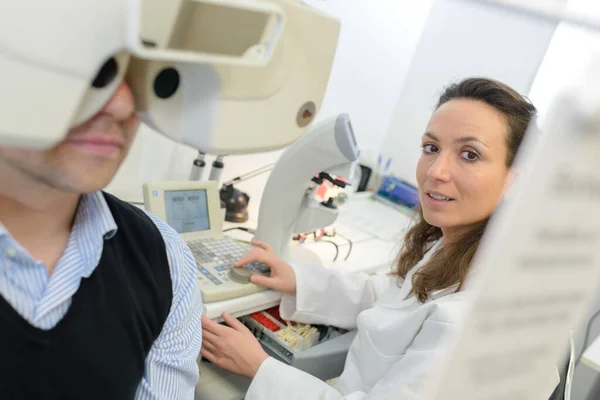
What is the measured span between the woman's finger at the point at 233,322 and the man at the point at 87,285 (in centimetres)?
34

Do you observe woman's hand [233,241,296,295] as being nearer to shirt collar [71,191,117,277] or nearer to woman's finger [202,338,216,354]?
woman's finger [202,338,216,354]

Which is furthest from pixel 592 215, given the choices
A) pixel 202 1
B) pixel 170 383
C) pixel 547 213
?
pixel 170 383

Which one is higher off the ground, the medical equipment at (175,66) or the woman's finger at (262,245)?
the medical equipment at (175,66)

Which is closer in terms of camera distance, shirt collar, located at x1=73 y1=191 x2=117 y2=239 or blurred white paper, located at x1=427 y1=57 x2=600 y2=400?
blurred white paper, located at x1=427 y1=57 x2=600 y2=400

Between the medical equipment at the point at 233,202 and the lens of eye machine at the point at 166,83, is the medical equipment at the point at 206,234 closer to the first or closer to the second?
the medical equipment at the point at 233,202

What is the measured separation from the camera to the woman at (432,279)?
1020mm

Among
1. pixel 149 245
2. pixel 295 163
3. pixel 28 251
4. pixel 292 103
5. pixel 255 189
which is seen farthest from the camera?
pixel 255 189

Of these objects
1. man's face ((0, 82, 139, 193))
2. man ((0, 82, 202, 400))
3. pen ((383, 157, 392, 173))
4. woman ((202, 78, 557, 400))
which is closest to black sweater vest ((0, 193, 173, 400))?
man ((0, 82, 202, 400))

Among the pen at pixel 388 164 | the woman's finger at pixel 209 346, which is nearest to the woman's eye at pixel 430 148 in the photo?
the woman's finger at pixel 209 346

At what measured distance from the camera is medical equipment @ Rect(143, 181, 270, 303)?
1.16 metres

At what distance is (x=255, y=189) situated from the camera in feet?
6.40

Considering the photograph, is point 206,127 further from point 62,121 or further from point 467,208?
point 467,208

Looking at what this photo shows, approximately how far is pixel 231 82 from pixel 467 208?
0.81 m

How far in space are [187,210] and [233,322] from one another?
302 mm
